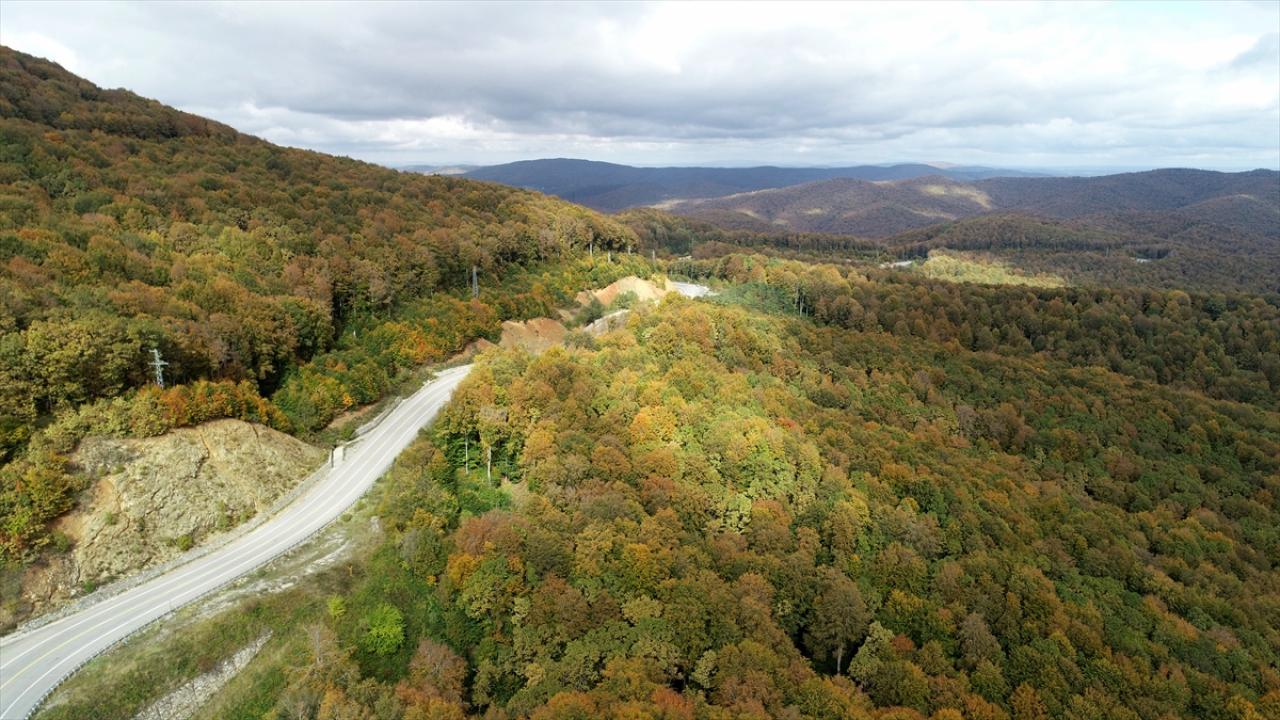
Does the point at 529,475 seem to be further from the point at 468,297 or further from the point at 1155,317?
the point at 1155,317

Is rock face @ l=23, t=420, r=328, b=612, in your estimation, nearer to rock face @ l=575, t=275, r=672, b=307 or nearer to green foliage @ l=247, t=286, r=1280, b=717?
green foliage @ l=247, t=286, r=1280, b=717

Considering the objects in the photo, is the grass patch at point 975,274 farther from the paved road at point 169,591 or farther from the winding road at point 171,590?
the paved road at point 169,591

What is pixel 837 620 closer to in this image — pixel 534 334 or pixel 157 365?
pixel 157 365

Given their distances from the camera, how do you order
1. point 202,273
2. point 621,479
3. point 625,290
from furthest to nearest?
point 625,290
point 202,273
point 621,479

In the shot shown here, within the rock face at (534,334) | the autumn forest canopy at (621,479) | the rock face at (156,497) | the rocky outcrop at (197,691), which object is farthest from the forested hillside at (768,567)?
the rock face at (534,334)

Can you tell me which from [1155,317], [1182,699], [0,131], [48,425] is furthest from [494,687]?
[1155,317]

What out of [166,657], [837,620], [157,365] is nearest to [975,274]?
[837,620]
